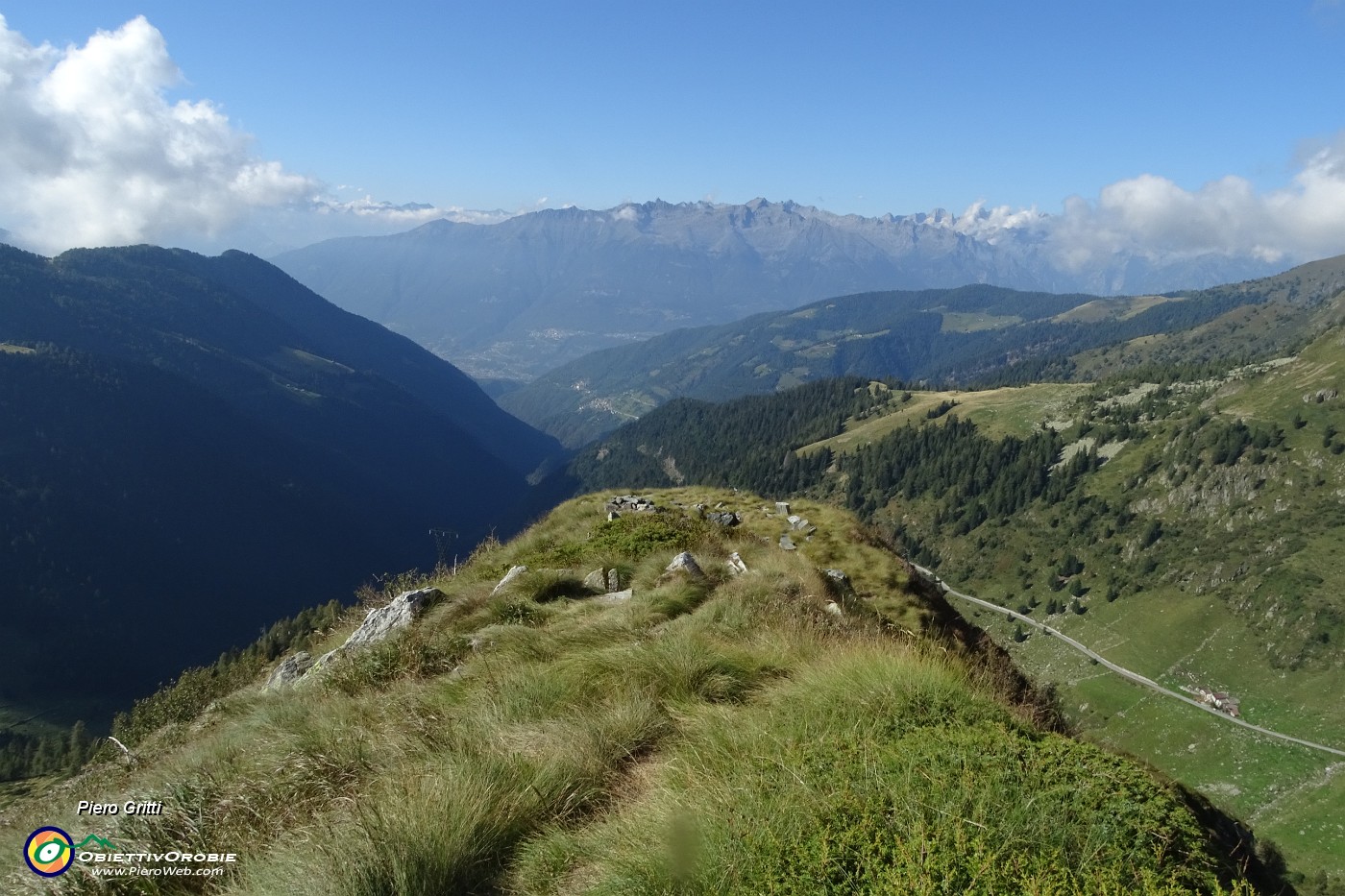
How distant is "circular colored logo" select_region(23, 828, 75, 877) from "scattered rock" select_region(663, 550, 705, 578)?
27.5ft

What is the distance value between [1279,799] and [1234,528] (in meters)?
92.1

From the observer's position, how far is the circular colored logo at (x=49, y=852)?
420cm

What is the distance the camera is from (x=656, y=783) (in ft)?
15.7

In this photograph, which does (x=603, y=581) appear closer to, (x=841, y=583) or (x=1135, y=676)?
(x=841, y=583)

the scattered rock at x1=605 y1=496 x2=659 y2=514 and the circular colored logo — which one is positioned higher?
the circular colored logo

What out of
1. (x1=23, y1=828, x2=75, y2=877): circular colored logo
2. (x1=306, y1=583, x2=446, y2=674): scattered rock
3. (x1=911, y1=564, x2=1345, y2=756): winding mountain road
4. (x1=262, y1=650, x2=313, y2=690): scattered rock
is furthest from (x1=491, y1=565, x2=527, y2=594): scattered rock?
(x1=911, y1=564, x2=1345, y2=756): winding mountain road

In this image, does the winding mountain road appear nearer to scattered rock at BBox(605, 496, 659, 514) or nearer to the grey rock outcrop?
scattered rock at BBox(605, 496, 659, 514)

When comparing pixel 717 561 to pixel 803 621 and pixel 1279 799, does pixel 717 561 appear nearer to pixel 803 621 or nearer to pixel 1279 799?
pixel 803 621

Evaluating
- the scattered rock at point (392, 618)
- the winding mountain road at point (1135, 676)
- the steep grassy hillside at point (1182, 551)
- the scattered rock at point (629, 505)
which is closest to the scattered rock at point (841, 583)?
the scattered rock at point (392, 618)

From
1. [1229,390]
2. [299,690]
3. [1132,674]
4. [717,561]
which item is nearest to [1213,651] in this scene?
[1132,674]

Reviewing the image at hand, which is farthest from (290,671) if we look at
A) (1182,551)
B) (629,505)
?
(1182,551)

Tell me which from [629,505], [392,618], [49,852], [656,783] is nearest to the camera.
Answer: [49,852]

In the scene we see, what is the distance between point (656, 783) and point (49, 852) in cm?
413

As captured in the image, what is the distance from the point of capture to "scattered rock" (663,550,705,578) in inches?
461
